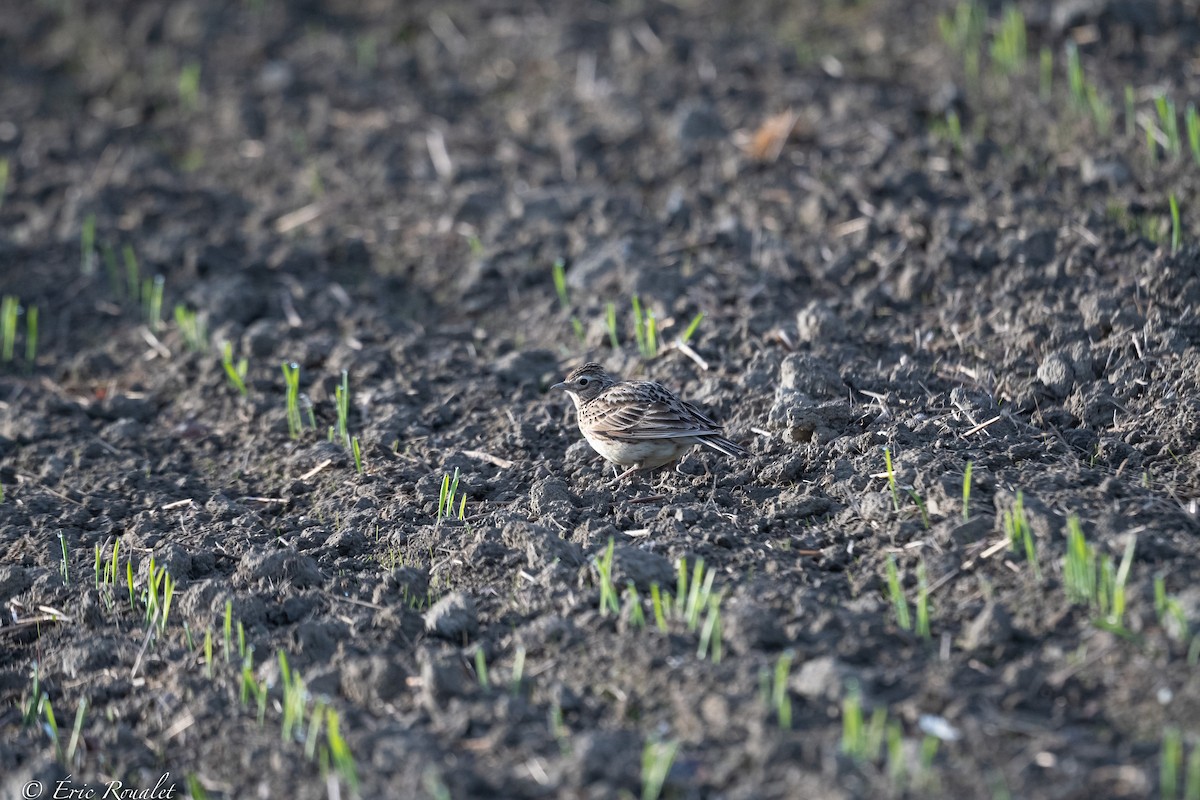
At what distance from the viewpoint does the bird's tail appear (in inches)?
277

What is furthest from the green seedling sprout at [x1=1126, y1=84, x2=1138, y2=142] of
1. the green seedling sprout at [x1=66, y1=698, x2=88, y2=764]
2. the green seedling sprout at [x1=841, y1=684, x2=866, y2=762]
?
the green seedling sprout at [x1=66, y1=698, x2=88, y2=764]

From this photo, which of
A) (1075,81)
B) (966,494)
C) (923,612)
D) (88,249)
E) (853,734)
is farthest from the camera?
(88,249)

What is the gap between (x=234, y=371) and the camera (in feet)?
28.6

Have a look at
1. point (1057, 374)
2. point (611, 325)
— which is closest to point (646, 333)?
point (611, 325)

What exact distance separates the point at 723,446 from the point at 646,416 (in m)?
0.44

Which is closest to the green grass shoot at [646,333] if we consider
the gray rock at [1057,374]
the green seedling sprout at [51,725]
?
the gray rock at [1057,374]

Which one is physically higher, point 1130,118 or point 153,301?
point 1130,118

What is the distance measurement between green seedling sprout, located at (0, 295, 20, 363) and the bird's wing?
4647 millimetres

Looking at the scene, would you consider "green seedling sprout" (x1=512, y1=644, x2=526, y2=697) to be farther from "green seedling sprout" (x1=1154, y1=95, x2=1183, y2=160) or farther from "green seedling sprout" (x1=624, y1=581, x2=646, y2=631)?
"green seedling sprout" (x1=1154, y1=95, x2=1183, y2=160)

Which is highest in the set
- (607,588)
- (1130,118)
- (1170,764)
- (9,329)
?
(1170,764)

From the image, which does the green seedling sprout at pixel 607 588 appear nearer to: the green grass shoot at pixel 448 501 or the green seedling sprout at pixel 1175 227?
the green grass shoot at pixel 448 501

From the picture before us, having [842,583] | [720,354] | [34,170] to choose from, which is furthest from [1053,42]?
[34,170]

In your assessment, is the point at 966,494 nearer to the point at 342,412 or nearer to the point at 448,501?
the point at 448,501

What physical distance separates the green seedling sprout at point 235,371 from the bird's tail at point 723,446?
10.9 ft
